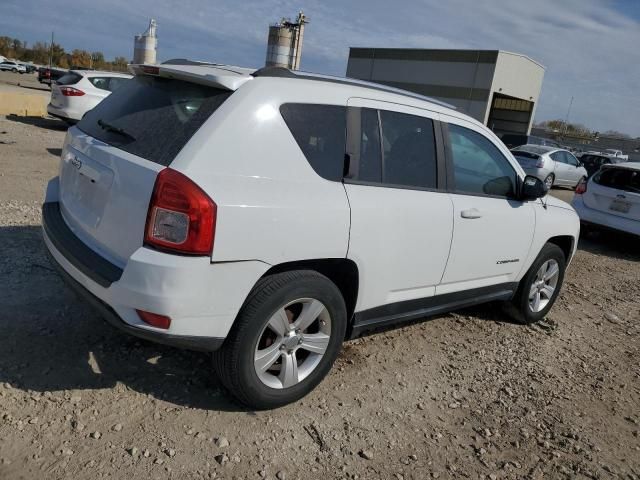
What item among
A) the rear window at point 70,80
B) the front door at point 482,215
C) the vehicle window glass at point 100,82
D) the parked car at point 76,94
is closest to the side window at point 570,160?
the parked car at point 76,94

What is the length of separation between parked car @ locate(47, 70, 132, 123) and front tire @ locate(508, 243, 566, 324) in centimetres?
1178

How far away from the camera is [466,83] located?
4650 cm

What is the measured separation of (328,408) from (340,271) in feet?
2.73

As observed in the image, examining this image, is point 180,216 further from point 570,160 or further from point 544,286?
point 570,160

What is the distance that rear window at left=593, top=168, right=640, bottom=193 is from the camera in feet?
28.4

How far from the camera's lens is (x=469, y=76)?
152ft

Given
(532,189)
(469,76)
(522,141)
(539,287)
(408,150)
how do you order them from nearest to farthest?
(408,150) → (532,189) → (539,287) → (522,141) → (469,76)

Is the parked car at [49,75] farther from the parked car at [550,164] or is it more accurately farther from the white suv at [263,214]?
the white suv at [263,214]

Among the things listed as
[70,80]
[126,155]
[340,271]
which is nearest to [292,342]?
[340,271]

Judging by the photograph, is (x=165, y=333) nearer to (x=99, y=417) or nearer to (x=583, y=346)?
(x=99, y=417)

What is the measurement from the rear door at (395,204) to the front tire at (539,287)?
56.4 inches

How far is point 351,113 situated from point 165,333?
5.31 feet

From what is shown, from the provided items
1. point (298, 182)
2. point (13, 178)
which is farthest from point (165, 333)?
Answer: point (13, 178)

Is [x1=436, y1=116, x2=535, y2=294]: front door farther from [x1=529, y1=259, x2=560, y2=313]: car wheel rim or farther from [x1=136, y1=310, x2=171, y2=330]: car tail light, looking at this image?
[x1=136, y1=310, x2=171, y2=330]: car tail light
